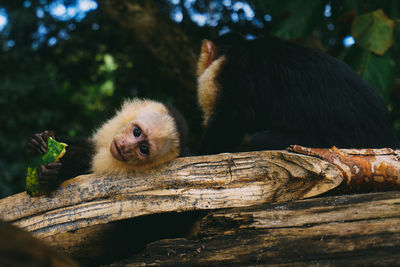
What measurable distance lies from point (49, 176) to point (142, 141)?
0.64m

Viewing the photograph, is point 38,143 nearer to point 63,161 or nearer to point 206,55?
point 63,161

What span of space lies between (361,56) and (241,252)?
9.18 ft

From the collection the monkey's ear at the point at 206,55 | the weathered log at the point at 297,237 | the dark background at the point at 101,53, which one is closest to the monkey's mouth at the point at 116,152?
the weathered log at the point at 297,237

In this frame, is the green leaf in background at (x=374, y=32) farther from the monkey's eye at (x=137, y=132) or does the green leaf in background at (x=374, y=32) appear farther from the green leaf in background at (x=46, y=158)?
the green leaf in background at (x=46, y=158)

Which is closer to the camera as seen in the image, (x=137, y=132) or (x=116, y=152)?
(x=116, y=152)

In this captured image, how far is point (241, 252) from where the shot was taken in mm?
1660

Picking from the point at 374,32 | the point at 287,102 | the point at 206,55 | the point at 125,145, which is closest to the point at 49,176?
the point at 125,145

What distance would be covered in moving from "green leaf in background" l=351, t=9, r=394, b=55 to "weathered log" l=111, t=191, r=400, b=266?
1.96 m

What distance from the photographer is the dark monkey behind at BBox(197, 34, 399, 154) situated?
9.07 ft

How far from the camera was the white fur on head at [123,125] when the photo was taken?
90.4 inches

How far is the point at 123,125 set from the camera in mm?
2752

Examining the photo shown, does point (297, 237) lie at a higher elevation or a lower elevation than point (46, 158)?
lower

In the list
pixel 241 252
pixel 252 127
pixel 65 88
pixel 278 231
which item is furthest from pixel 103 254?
pixel 65 88

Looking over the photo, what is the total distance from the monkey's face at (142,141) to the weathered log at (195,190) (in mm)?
316
